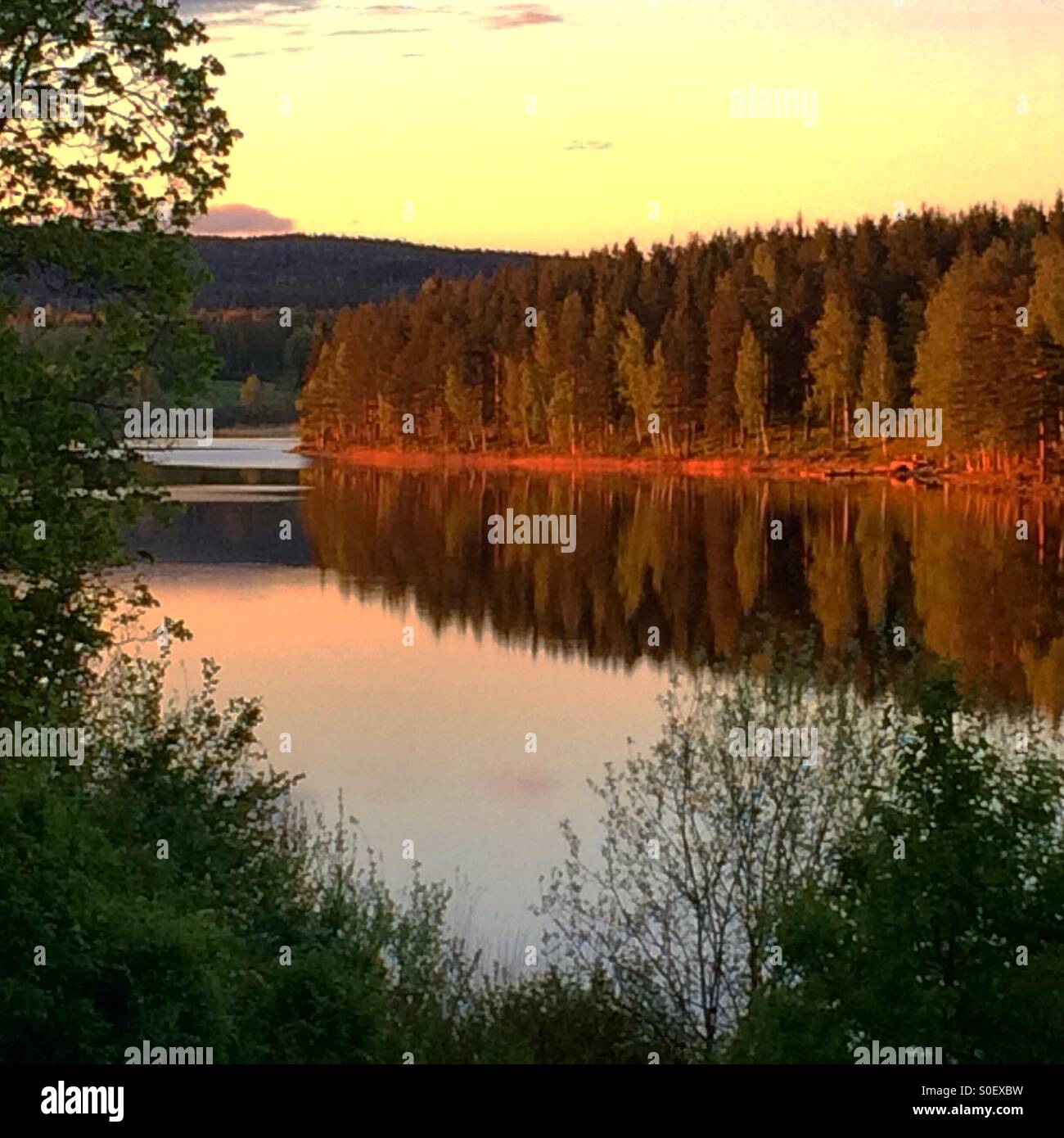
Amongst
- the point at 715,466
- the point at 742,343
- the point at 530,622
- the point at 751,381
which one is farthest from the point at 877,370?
the point at 530,622

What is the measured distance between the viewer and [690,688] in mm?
34969

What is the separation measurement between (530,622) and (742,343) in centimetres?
6431

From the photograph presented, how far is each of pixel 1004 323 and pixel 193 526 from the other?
39.7 metres

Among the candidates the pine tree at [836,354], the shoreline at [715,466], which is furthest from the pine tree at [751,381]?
the pine tree at [836,354]

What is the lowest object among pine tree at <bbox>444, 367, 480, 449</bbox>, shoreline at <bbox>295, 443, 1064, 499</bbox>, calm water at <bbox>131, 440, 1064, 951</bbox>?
calm water at <bbox>131, 440, 1064, 951</bbox>

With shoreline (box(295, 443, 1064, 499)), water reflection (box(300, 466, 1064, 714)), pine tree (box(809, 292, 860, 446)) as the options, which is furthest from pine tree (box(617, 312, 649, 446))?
water reflection (box(300, 466, 1064, 714))

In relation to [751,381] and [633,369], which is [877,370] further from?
[633,369]

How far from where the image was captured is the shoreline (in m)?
92.2

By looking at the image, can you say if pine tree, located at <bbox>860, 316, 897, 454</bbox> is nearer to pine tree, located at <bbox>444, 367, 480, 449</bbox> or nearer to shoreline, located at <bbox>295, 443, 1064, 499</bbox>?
shoreline, located at <bbox>295, 443, 1064, 499</bbox>

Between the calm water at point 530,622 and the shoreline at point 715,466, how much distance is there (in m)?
4.63

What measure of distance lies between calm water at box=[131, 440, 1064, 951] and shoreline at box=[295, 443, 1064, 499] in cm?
463

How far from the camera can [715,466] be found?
4483 inches

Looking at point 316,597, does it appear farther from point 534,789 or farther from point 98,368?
point 98,368
